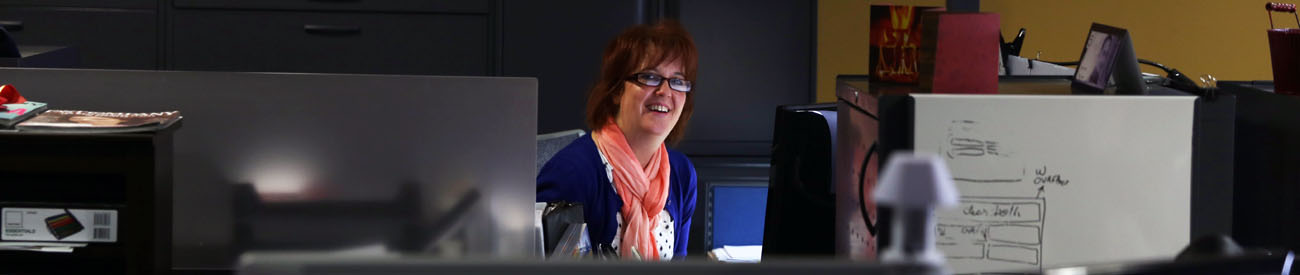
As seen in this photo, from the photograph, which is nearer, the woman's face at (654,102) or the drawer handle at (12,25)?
the woman's face at (654,102)

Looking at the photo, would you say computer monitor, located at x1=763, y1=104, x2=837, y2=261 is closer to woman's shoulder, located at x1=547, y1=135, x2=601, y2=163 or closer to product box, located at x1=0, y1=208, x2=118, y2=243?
woman's shoulder, located at x1=547, y1=135, x2=601, y2=163

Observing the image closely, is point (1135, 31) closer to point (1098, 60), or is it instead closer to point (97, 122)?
point (1098, 60)

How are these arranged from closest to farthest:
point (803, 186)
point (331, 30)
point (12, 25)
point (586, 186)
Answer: point (803, 186) < point (586, 186) < point (12, 25) < point (331, 30)

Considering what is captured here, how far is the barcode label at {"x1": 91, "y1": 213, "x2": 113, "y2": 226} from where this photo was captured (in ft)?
4.95

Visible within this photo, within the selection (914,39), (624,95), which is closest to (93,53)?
(624,95)

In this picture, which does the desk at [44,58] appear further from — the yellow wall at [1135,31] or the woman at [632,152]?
the yellow wall at [1135,31]

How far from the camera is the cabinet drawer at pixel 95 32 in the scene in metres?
3.79

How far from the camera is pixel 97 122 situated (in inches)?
59.4

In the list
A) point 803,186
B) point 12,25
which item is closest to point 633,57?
point 803,186

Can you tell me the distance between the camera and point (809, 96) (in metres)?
3.97

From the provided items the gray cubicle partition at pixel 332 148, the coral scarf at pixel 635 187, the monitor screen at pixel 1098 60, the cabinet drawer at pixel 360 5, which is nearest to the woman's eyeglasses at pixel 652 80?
the coral scarf at pixel 635 187

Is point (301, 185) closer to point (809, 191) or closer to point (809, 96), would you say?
point (809, 191)

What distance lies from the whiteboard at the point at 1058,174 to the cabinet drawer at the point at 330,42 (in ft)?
8.46

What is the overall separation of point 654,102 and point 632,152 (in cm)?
10
